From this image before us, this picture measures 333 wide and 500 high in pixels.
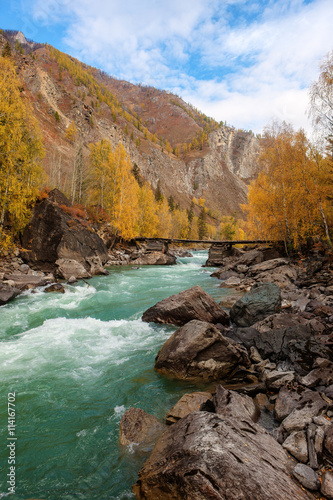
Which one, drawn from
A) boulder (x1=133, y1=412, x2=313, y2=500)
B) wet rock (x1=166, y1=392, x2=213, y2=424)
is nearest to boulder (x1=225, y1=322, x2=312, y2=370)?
wet rock (x1=166, y1=392, x2=213, y2=424)

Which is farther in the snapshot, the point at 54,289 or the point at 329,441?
the point at 54,289

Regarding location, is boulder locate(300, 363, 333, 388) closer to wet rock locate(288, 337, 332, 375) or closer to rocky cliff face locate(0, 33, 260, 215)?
wet rock locate(288, 337, 332, 375)

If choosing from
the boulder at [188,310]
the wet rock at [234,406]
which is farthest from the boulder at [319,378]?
the boulder at [188,310]

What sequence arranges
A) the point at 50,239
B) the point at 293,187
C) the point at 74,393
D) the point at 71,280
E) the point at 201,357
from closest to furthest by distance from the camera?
the point at 74,393 < the point at 201,357 < the point at 71,280 < the point at 50,239 < the point at 293,187

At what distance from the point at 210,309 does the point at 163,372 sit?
3.80m

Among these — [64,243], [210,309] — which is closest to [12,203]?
[64,243]

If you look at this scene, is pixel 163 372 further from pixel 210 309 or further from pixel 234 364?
pixel 210 309

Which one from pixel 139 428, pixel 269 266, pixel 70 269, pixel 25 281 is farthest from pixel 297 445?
pixel 269 266

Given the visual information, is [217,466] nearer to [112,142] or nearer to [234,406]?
[234,406]

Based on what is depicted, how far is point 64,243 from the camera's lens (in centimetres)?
1823

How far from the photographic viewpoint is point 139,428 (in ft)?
13.4

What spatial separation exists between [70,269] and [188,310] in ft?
37.2

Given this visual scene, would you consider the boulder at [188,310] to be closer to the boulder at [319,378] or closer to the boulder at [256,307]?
the boulder at [256,307]

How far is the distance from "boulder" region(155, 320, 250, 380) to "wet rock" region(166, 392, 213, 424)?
118cm
